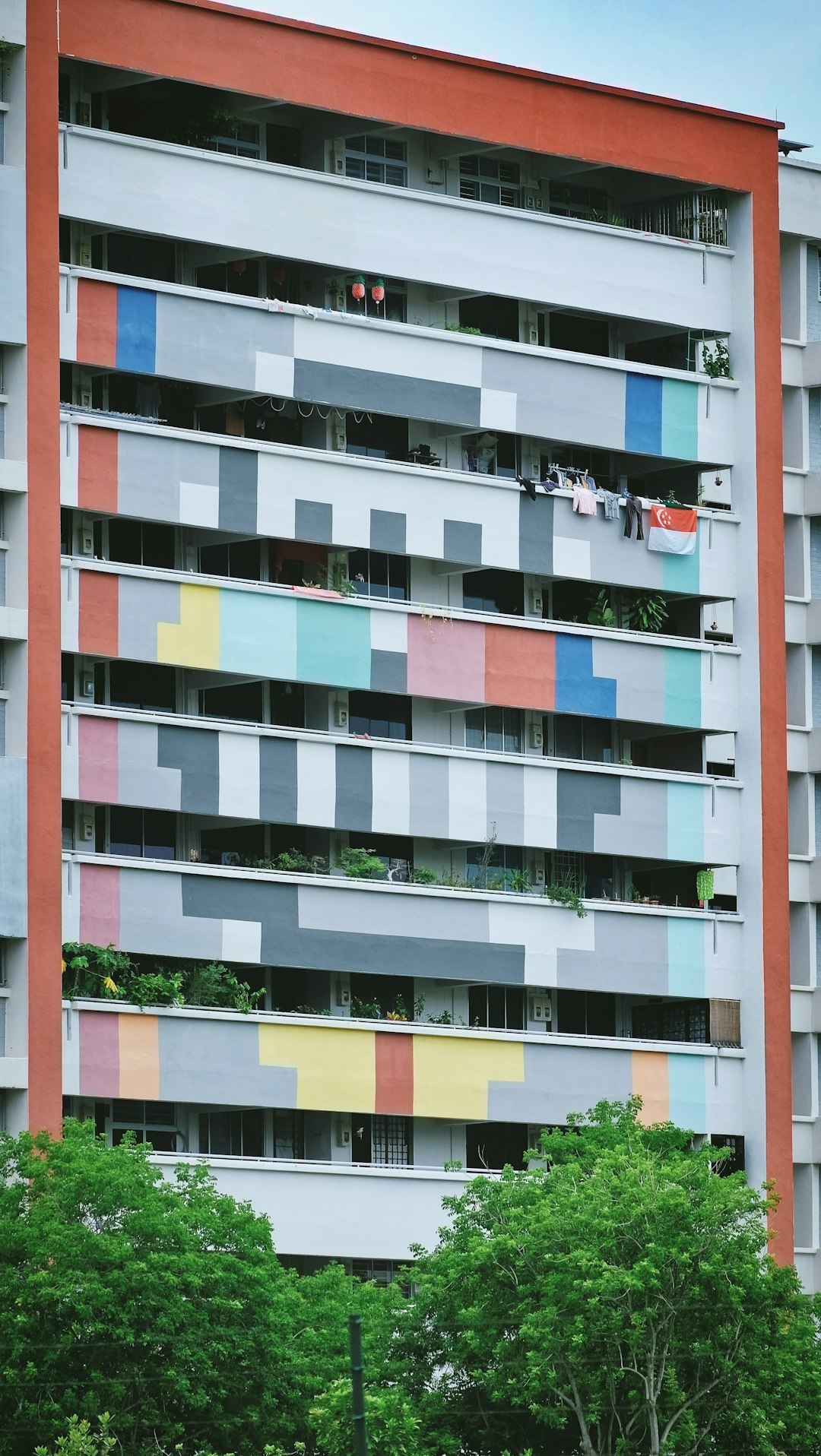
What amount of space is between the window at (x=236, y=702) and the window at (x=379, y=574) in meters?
3.57

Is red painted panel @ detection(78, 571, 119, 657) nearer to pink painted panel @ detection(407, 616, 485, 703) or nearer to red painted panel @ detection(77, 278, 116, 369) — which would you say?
red painted panel @ detection(77, 278, 116, 369)

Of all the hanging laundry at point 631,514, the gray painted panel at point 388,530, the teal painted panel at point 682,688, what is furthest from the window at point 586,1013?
the gray painted panel at point 388,530

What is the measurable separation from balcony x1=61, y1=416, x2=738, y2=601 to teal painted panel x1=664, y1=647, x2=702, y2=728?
5.24 feet

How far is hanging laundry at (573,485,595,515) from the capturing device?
70688mm

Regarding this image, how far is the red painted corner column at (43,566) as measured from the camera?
61.0m

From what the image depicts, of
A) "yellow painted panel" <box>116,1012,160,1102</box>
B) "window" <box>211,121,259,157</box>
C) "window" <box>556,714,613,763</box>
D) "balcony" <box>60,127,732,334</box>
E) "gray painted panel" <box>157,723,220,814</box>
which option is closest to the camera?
"yellow painted panel" <box>116,1012,160,1102</box>

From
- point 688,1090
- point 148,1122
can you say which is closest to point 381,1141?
point 148,1122

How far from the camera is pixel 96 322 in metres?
64.7

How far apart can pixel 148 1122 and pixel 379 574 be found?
538 inches

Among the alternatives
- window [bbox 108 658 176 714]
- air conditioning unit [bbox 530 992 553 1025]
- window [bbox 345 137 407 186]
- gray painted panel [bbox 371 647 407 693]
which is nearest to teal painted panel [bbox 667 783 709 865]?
air conditioning unit [bbox 530 992 553 1025]

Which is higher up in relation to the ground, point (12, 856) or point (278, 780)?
point (278, 780)

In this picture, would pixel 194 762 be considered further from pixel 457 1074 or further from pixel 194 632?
pixel 457 1074

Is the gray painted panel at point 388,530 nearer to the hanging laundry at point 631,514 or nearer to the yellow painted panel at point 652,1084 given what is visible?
the hanging laundry at point 631,514

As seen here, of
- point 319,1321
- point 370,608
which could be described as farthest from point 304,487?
point 319,1321
